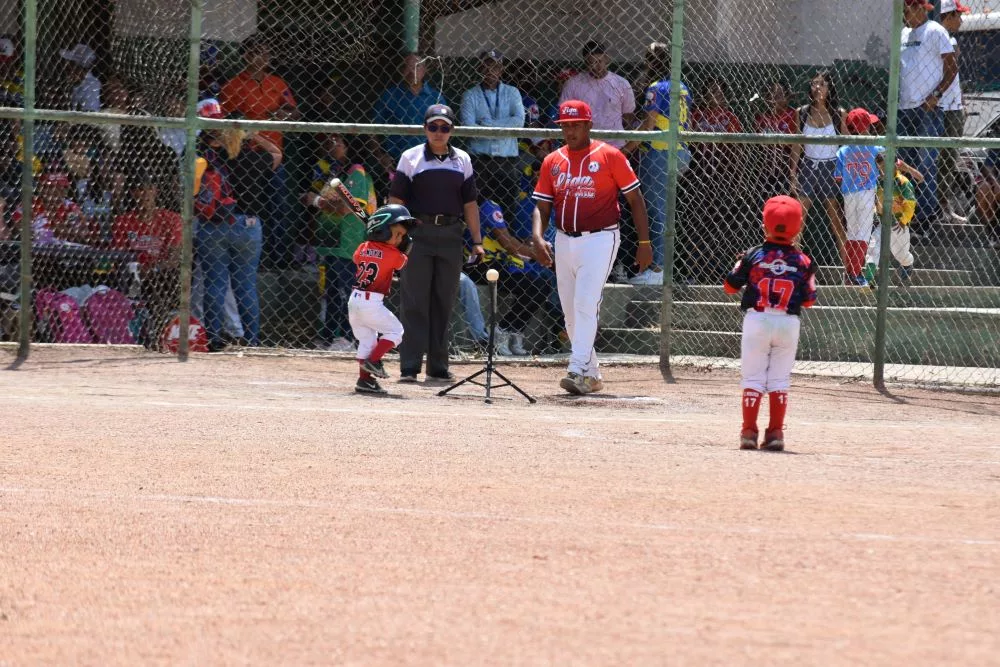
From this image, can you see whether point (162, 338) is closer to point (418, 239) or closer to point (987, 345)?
point (418, 239)

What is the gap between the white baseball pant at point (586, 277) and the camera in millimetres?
10641

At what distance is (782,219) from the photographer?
849cm

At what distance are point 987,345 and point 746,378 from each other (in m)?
4.73

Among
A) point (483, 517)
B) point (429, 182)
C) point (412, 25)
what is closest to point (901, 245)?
point (429, 182)

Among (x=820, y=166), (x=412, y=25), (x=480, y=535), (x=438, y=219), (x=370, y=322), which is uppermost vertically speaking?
(x=412, y=25)

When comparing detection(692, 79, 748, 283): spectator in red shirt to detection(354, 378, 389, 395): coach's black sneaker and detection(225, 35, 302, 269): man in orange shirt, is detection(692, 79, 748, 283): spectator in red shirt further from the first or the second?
detection(354, 378, 389, 395): coach's black sneaker

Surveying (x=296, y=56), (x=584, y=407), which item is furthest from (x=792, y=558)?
(x=296, y=56)

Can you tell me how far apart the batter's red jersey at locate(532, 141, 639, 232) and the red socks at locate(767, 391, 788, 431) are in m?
2.55

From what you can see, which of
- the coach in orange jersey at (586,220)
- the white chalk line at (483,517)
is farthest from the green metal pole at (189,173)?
the white chalk line at (483,517)

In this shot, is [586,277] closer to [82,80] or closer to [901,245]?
[901,245]

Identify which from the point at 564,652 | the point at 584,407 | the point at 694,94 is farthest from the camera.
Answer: the point at 694,94

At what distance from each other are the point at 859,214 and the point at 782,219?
4.70m

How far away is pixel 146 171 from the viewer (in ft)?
43.1

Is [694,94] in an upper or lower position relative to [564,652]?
upper
